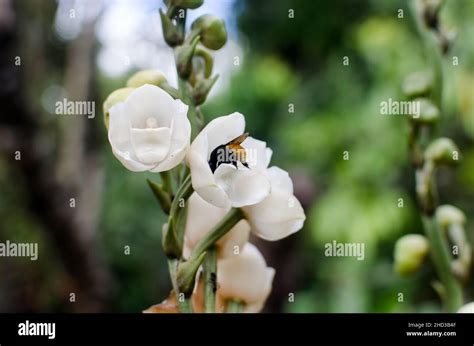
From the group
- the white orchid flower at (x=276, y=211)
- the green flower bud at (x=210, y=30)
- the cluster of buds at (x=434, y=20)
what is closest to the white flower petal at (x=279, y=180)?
the white orchid flower at (x=276, y=211)

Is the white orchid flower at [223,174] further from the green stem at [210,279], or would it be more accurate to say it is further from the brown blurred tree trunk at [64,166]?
the brown blurred tree trunk at [64,166]

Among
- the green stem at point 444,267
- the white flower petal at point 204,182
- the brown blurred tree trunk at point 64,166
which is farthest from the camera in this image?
the brown blurred tree trunk at point 64,166

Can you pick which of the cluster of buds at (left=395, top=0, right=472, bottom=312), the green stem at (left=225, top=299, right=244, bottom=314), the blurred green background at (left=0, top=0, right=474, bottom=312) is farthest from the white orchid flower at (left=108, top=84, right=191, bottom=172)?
the blurred green background at (left=0, top=0, right=474, bottom=312)

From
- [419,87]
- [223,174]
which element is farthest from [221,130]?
[419,87]

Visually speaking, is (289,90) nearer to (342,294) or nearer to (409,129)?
(342,294)

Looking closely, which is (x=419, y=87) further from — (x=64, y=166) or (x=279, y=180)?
(x=64, y=166)
